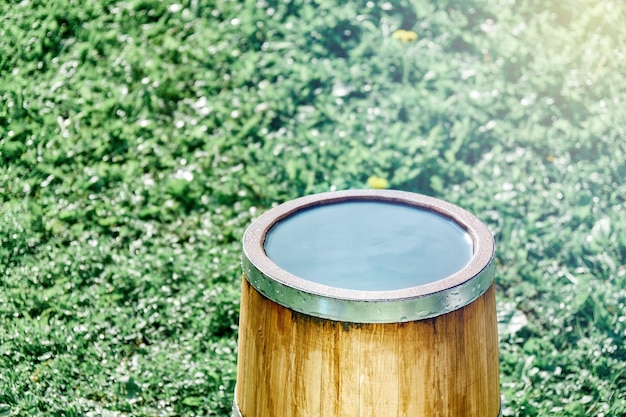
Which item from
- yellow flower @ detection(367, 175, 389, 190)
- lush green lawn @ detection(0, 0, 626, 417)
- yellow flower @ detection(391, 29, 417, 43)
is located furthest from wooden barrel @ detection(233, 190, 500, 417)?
yellow flower @ detection(391, 29, 417, 43)

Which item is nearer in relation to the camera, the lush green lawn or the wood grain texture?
the wood grain texture

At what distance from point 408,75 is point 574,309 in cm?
197

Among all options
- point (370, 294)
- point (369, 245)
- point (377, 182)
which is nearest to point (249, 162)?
point (377, 182)

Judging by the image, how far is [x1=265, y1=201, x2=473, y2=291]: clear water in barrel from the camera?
6.81ft

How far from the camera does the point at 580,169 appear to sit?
425 cm

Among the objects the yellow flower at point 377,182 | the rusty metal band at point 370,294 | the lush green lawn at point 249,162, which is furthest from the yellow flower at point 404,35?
the rusty metal band at point 370,294

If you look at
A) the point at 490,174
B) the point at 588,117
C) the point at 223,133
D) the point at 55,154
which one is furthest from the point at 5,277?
the point at 588,117

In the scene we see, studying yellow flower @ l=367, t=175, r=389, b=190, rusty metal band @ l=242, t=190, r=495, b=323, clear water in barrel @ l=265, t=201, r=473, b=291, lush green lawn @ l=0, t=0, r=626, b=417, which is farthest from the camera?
yellow flower @ l=367, t=175, r=389, b=190

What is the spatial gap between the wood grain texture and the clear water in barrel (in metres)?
0.16

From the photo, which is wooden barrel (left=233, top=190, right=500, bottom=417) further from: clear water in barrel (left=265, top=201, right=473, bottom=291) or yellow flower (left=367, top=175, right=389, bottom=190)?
yellow flower (left=367, top=175, right=389, bottom=190)

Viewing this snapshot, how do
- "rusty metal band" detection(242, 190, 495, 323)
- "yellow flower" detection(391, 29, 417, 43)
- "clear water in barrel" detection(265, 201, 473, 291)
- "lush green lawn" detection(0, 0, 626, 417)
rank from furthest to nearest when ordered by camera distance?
"yellow flower" detection(391, 29, 417, 43) < "lush green lawn" detection(0, 0, 626, 417) < "clear water in barrel" detection(265, 201, 473, 291) < "rusty metal band" detection(242, 190, 495, 323)

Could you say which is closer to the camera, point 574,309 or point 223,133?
point 574,309

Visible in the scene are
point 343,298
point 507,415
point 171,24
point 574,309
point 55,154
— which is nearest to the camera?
point 343,298

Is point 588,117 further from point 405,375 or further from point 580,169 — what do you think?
Answer: point 405,375
